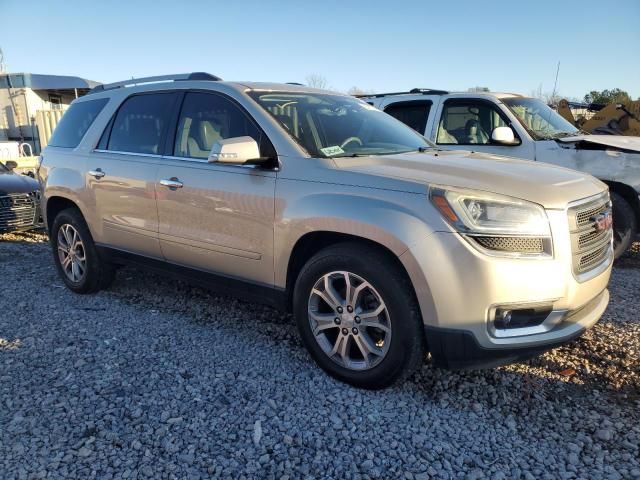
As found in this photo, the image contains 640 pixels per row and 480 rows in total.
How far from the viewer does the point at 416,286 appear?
2723mm

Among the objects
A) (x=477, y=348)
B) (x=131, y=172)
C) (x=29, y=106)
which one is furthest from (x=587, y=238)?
(x=29, y=106)

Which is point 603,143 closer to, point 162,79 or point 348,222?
point 348,222

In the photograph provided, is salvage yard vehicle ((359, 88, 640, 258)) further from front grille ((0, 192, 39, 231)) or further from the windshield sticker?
front grille ((0, 192, 39, 231))

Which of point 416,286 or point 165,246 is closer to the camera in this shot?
point 416,286

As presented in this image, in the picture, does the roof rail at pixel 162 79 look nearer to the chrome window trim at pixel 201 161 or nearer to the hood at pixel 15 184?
the chrome window trim at pixel 201 161

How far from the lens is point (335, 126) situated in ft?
12.3

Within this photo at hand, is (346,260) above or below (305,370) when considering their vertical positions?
above

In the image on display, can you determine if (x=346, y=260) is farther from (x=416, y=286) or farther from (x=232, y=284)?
(x=232, y=284)

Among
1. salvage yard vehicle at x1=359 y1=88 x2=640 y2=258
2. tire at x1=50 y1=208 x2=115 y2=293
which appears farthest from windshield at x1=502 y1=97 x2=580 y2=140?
tire at x1=50 y1=208 x2=115 y2=293

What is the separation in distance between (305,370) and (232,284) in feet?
2.64

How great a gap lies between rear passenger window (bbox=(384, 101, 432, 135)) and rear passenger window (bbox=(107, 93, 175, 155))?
3.64 meters

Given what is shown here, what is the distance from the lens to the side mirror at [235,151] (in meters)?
3.16

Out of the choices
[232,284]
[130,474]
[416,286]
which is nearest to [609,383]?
[416,286]

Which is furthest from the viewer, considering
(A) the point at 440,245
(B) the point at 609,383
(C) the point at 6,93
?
(C) the point at 6,93
